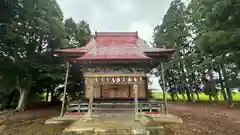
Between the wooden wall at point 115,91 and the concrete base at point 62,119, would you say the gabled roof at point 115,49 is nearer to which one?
the wooden wall at point 115,91

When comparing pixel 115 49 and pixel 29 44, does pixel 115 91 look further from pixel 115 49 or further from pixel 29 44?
pixel 29 44

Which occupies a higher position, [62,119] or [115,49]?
[115,49]

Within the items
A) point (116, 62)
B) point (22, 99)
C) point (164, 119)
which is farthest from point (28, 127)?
point (22, 99)

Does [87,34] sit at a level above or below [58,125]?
above

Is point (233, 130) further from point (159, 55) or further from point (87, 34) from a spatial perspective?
point (87, 34)

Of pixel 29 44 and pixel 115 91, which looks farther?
pixel 29 44

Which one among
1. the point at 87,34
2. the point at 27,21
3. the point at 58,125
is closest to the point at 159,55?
the point at 58,125

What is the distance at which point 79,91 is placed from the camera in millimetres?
17750

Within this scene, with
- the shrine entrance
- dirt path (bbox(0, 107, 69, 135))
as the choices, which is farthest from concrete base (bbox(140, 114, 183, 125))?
dirt path (bbox(0, 107, 69, 135))

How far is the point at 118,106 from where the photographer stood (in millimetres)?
10266

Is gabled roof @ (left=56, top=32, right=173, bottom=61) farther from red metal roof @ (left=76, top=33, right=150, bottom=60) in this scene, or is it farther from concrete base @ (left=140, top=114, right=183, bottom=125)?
concrete base @ (left=140, top=114, right=183, bottom=125)

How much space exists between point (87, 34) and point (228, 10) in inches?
582

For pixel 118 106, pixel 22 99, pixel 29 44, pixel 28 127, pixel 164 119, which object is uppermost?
pixel 29 44

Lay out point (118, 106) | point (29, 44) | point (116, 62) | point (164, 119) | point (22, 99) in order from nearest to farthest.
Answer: point (164, 119), point (116, 62), point (118, 106), point (22, 99), point (29, 44)
